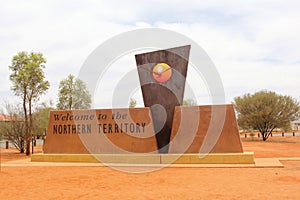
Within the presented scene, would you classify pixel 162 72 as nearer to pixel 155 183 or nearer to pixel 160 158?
pixel 160 158

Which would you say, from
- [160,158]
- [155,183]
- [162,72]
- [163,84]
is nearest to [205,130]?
[160,158]

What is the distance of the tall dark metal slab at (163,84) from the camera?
1465cm

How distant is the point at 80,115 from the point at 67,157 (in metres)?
1.96

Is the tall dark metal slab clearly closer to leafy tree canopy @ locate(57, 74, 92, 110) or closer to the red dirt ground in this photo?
the red dirt ground

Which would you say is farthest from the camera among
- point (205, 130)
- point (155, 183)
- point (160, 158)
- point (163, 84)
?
point (163, 84)

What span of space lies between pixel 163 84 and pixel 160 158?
332 centimetres

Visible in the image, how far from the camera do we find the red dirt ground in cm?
772

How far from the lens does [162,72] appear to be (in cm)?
1498

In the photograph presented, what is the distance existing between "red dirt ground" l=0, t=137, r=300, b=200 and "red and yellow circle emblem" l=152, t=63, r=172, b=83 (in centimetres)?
441

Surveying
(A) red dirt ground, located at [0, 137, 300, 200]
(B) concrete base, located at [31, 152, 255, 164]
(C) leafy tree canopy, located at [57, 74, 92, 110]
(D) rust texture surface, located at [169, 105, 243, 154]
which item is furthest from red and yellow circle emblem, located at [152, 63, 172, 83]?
(C) leafy tree canopy, located at [57, 74, 92, 110]

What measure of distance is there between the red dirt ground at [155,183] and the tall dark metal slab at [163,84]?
116 inches

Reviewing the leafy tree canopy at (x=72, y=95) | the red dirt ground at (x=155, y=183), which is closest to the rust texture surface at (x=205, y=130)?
the red dirt ground at (x=155, y=183)

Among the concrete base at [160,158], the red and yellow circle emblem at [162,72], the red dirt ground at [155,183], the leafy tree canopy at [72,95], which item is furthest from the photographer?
the leafy tree canopy at [72,95]

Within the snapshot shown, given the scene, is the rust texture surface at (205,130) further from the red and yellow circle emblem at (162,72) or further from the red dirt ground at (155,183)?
the red dirt ground at (155,183)
